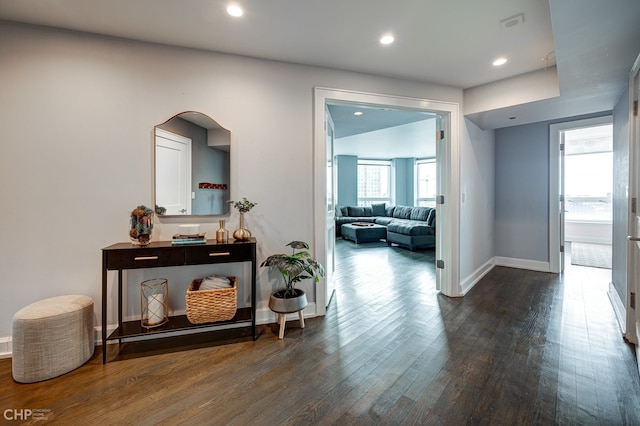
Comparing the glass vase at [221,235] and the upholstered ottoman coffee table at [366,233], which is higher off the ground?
the glass vase at [221,235]

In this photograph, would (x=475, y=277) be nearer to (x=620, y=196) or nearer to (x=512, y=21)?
(x=620, y=196)

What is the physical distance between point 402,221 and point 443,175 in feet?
13.2

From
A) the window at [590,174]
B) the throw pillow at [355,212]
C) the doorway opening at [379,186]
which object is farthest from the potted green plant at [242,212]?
the window at [590,174]

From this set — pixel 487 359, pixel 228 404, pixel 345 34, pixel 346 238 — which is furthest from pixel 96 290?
pixel 346 238

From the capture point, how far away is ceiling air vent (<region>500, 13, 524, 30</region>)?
198 cm

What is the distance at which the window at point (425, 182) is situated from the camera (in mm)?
9625

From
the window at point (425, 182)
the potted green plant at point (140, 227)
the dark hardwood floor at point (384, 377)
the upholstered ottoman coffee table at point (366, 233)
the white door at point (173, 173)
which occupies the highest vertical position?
the window at point (425, 182)

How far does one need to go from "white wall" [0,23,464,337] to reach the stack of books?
207 millimetres

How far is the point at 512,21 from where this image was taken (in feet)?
6.63

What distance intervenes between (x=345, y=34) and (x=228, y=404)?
253cm

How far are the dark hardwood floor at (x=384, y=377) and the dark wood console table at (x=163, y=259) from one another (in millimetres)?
188

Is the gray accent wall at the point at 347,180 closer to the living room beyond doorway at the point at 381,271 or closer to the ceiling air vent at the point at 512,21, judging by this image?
the living room beyond doorway at the point at 381,271

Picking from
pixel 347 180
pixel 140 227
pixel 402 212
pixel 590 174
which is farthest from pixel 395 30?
pixel 590 174

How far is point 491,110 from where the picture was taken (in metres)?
3.17
